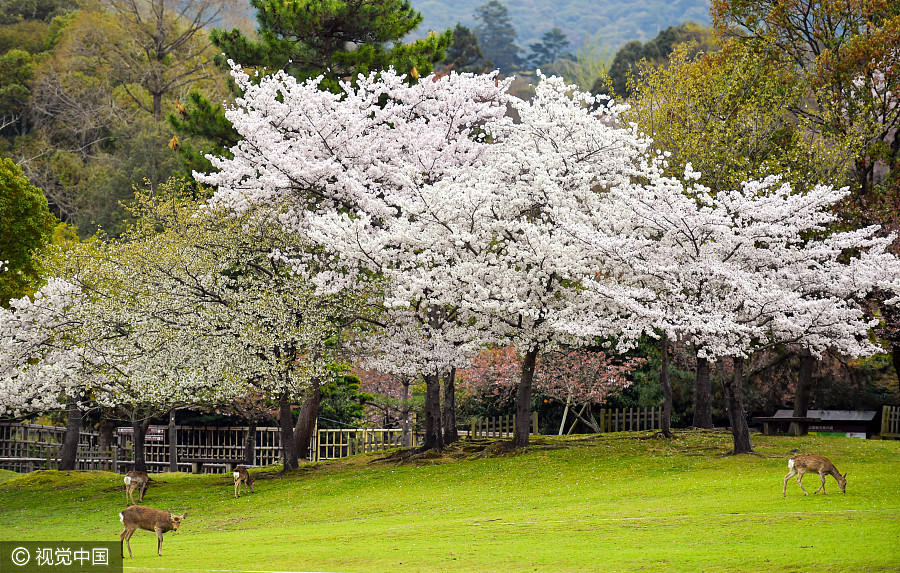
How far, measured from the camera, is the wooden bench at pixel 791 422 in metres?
31.0

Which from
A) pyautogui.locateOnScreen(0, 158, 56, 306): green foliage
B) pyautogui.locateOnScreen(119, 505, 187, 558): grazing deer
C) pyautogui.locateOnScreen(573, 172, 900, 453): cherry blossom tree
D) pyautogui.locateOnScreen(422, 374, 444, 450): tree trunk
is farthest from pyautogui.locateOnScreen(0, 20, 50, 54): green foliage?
pyautogui.locateOnScreen(119, 505, 187, 558): grazing deer

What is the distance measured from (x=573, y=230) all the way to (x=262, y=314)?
8.51 m

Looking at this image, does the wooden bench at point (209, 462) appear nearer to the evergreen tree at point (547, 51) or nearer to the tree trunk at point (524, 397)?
the tree trunk at point (524, 397)

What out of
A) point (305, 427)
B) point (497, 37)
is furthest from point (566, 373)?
point (497, 37)

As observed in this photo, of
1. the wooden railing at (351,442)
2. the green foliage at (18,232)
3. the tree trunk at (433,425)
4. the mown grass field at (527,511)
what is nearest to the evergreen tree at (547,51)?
the wooden railing at (351,442)

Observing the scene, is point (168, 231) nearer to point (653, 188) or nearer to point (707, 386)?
point (653, 188)

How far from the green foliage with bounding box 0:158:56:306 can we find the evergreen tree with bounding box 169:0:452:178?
17.5 feet

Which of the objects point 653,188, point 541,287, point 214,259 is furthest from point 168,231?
point 653,188

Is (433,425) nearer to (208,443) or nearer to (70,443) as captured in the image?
(70,443)

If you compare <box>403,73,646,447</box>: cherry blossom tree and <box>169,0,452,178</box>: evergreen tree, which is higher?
<box>169,0,452,178</box>: evergreen tree

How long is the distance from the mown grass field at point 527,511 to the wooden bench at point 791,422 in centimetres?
337

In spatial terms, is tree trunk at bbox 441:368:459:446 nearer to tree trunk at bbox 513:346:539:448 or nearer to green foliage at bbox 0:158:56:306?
tree trunk at bbox 513:346:539:448

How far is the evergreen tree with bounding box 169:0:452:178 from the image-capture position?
31.5 meters

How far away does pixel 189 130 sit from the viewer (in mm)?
31922
